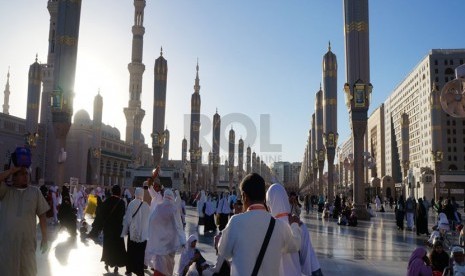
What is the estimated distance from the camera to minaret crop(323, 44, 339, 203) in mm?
34844

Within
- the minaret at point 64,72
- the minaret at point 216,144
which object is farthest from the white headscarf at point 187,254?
the minaret at point 216,144

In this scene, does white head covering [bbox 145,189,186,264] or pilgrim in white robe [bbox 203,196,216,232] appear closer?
white head covering [bbox 145,189,186,264]

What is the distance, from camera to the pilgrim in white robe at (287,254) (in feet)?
12.5

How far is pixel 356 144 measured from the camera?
846 inches

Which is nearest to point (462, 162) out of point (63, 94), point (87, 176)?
point (87, 176)

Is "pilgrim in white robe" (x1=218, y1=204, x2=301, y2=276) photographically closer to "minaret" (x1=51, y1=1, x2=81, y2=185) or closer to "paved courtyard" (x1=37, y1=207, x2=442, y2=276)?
"paved courtyard" (x1=37, y1=207, x2=442, y2=276)

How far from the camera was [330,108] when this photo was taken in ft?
115

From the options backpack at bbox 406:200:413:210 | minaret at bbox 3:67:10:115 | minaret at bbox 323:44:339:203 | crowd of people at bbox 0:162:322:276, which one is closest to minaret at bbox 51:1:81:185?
backpack at bbox 406:200:413:210

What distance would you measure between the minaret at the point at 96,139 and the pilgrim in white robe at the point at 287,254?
4810 centimetres

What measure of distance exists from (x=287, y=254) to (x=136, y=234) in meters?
4.10

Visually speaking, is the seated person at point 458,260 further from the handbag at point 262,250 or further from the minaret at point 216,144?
the minaret at point 216,144

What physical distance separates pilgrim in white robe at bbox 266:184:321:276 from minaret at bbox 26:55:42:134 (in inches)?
1460

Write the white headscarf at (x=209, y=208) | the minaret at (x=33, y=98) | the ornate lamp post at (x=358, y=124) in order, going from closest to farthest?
the white headscarf at (x=209, y=208), the ornate lamp post at (x=358, y=124), the minaret at (x=33, y=98)

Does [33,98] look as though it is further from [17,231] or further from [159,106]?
[17,231]
